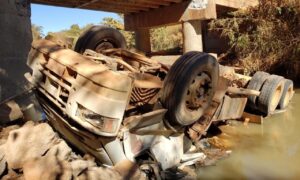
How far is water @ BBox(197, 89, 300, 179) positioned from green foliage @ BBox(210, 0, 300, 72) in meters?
4.16

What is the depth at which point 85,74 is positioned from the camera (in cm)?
311

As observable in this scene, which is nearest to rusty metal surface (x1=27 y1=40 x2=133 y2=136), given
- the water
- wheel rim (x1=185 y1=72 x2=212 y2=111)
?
wheel rim (x1=185 y1=72 x2=212 y2=111)

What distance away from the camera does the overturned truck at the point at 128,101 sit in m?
3.00

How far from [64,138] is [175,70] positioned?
1542 mm

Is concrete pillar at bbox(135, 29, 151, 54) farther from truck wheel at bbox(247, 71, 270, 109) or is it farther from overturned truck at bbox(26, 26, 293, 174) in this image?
overturned truck at bbox(26, 26, 293, 174)

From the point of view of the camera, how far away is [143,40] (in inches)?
489

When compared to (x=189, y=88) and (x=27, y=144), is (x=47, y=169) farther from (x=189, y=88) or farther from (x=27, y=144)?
(x=189, y=88)

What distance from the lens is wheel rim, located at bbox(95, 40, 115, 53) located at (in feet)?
16.3

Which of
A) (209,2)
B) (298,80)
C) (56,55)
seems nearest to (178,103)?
(56,55)

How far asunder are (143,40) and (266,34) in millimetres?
4360

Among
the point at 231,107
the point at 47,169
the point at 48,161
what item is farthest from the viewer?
the point at 231,107

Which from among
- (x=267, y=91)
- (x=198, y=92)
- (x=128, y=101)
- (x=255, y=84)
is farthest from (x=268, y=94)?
(x=128, y=101)

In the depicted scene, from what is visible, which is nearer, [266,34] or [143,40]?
[266,34]

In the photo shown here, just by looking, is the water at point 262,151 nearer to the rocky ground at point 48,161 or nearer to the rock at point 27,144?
the rocky ground at point 48,161
